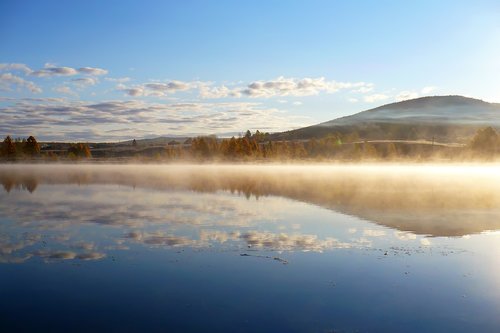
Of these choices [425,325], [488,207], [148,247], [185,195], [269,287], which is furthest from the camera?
[185,195]

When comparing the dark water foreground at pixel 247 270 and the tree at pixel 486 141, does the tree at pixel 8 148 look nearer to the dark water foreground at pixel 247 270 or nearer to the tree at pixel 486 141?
the dark water foreground at pixel 247 270

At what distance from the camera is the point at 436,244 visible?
22.8 m

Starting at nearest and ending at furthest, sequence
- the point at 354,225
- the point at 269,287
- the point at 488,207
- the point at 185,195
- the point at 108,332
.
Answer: the point at 108,332 → the point at 269,287 → the point at 354,225 → the point at 488,207 → the point at 185,195

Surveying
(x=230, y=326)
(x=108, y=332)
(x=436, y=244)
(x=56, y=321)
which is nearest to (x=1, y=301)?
(x=56, y=321)

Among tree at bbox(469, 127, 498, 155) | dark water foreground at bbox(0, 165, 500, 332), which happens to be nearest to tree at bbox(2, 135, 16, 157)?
dark water foreground at bbox(0, 165, 500, 332)

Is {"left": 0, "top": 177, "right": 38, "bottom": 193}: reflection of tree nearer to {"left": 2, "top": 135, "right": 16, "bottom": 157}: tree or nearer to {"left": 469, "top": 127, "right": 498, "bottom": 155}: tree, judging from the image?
{"left": 2, "top": 135, "right": 16, "bottom": 157}: tree

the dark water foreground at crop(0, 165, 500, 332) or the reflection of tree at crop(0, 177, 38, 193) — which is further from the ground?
the reflection of tree at crop(0, 177, 38, 193)

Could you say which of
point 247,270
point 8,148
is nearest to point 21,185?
point 247,270

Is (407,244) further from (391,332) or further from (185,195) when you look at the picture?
(185,195)

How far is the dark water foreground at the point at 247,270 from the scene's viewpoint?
42.5ft

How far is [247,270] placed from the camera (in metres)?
17.7

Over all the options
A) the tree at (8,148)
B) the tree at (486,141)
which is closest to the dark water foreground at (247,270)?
the tree at (486,141)

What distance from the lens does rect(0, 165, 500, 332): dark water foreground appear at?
13.0 meters

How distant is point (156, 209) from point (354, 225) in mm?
14959
